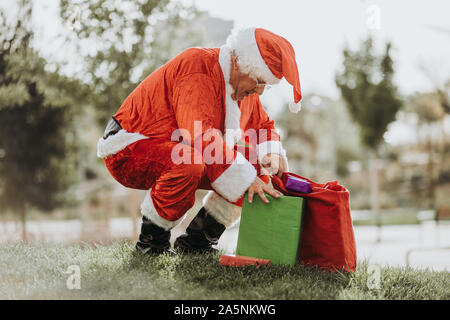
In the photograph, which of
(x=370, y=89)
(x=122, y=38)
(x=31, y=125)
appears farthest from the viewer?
(x=370, y=89)

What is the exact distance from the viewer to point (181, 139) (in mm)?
2039

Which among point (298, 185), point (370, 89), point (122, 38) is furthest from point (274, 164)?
point (370, 89)

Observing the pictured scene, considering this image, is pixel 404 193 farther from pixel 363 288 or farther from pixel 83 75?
pixel 363 288

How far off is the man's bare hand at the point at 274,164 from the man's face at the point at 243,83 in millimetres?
332

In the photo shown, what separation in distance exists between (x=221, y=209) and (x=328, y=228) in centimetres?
59

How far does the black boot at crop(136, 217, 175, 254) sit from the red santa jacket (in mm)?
356

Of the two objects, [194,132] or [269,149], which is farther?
[269,149]

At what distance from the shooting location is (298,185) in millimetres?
1956

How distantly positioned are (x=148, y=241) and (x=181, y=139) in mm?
519

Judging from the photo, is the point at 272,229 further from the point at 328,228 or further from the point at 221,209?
the point at 221,209

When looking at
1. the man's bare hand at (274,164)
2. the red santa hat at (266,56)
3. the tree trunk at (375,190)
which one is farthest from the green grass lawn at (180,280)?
the tree trunk at (375,190)

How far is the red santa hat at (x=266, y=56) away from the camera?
200 cm

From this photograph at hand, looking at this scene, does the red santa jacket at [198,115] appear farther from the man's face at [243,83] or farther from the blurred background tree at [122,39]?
the blurred background tree at [122,39]

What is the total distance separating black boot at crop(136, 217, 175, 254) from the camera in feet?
6.84
